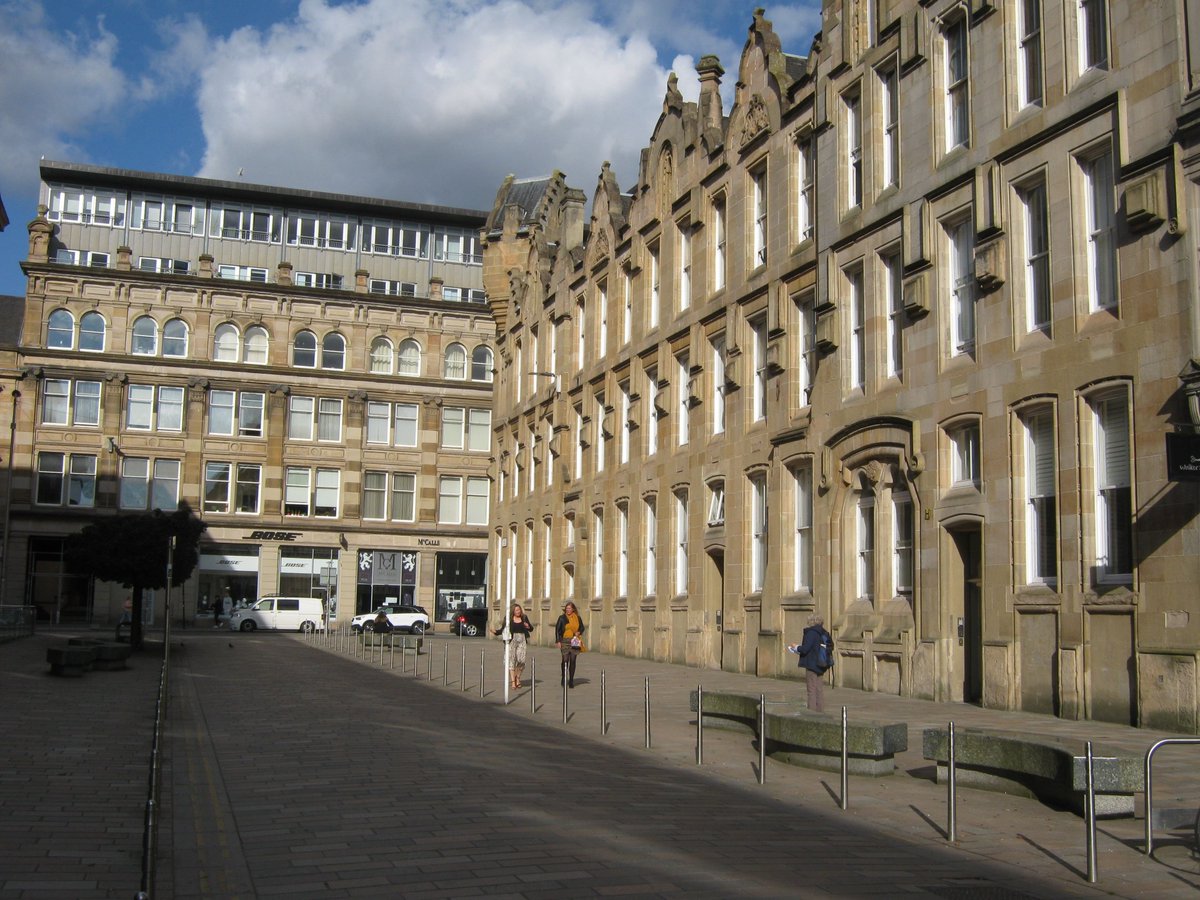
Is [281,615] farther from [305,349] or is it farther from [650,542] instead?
[650,542]

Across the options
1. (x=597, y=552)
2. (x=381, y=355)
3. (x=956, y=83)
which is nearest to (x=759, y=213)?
(x=956, y=83)

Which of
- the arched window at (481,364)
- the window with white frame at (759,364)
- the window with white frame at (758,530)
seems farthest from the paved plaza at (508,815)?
the arched window at (481,364)

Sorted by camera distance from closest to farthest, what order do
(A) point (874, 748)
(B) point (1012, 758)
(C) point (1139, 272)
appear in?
(B) point (1012, 758) < (A) point (874, 748) < (C) point (1139, 272)

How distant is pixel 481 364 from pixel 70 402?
852 inches

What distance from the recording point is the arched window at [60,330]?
64750mm

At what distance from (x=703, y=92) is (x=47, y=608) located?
45.7 metres

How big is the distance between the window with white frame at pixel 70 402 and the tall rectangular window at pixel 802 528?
47.7 m

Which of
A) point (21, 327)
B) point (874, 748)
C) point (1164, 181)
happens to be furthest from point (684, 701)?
point (21, 327)

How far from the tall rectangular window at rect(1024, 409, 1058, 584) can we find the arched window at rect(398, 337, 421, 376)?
Result: 5362 cm

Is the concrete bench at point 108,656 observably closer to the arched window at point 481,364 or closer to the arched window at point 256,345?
the arched window at point 256,345

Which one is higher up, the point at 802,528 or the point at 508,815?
the point at 802,528

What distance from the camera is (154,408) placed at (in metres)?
A: 65.7

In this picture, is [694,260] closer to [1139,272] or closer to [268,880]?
[1139,272]

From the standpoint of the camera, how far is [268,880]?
8070 millimetres
